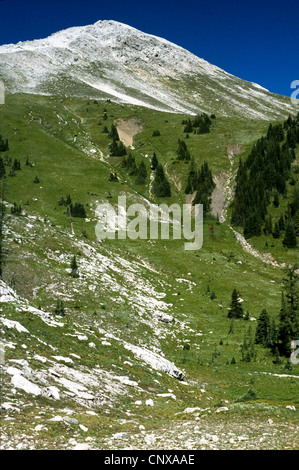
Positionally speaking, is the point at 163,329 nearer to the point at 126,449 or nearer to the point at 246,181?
the point at 126,449

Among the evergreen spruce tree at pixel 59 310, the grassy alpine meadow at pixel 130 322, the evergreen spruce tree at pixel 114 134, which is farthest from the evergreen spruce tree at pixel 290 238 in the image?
the evergreen spruce tree at pixel 114 134

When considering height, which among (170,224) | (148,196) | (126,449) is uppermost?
(148,196)

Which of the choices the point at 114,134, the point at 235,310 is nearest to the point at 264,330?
the point at 235,310

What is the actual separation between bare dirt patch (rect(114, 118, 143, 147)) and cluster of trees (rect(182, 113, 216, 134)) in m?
18.0

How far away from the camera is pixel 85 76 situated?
195250 mm

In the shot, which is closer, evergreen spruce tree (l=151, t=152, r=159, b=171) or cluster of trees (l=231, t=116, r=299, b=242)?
cluster of trees (l=231, t=116, r=299, b=242)

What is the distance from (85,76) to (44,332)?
201640mm

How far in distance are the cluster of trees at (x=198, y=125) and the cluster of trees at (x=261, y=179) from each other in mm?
25993

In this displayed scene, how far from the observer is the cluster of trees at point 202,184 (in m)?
88.2

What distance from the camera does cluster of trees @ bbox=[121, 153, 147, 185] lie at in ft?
316
